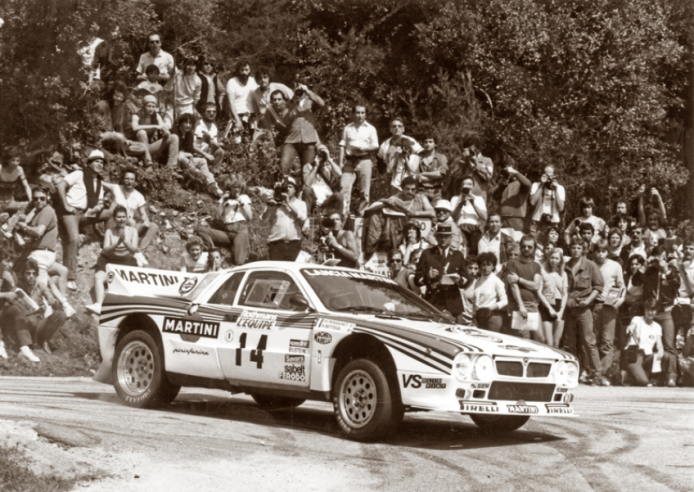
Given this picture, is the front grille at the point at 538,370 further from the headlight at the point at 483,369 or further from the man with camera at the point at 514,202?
the man with camera at the point at 514,202

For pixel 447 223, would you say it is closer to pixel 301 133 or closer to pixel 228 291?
pixel 301 133

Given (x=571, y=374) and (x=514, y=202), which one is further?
(x=514, y=202)

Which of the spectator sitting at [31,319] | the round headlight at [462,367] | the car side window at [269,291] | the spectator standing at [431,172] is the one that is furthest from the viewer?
the spectator standing at [431,172]

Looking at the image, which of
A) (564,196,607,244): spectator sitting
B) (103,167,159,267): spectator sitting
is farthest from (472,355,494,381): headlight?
(564,196,607,244): spectator sitting

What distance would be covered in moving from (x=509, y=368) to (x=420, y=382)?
0.84 meters

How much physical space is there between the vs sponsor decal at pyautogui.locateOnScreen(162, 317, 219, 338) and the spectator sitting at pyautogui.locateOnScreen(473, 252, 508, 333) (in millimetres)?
5351

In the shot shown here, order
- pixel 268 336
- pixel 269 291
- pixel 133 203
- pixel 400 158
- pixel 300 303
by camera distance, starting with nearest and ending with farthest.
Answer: pixel 300 303 → pixel 268 336 → pixel 269 291 → pixel 133 203 → pixel 400 158

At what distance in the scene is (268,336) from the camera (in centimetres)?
1090

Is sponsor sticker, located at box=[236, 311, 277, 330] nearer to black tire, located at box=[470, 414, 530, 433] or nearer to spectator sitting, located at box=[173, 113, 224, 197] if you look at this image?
black tire, located at box=[470, 414, 530, 433]

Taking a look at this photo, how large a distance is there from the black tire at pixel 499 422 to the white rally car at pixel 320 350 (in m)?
0.01

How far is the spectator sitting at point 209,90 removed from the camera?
21406 millimetres

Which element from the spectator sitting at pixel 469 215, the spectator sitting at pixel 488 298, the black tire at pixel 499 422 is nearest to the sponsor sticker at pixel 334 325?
the black tire at pixel 499 422

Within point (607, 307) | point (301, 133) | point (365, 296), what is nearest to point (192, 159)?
point (301, 133)

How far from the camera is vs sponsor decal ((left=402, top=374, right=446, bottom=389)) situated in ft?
31.7
